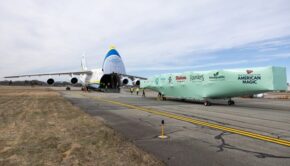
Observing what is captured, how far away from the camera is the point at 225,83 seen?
733 inches

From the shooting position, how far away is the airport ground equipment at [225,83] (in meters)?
16.3

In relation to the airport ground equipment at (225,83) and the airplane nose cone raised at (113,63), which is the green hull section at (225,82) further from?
the airplane nose cone raised at (113,63)

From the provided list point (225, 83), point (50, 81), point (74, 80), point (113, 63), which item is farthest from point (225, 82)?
point (50, 81)

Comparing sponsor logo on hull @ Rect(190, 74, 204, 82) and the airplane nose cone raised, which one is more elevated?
the airplane nose cone raised

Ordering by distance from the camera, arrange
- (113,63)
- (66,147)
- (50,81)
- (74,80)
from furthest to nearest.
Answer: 1. (74,80)
2. (50,81)
3. (113,63)
4. (66,147)

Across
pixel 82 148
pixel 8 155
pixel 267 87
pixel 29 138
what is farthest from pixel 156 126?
pixel 267 87

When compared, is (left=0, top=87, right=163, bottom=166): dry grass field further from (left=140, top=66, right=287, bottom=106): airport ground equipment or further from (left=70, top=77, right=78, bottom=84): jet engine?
(left=70, top=77, right=78, bottom=84): jet engine

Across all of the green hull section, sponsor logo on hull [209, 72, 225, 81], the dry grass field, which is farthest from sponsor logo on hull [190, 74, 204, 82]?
the dry grass field

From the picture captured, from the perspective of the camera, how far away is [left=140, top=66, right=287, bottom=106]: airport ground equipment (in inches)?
641

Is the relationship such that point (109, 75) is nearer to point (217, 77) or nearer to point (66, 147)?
point (217, 77)

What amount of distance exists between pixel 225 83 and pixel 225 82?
0.08m

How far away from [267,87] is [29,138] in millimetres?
15151

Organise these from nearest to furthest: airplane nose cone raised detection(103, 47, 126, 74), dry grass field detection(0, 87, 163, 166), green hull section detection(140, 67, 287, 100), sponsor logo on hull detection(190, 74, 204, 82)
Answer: dry grass field detection(0, 87, 163, 166) → green hull section detection(140, 67, 287, 100) → sponsor logo on hull detection(190, 74, 204, 82) → airplane nose cone raised detection(103, 47, 126, 74)

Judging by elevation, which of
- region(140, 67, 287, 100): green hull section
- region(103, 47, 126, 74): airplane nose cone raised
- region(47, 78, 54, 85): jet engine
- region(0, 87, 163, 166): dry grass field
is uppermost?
region(103, 47, 126, 74): airplane nose cone raised
